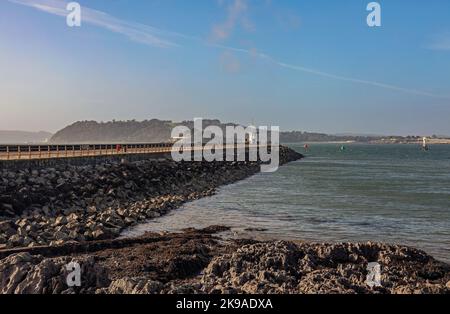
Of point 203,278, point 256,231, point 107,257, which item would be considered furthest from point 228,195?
point 203,278

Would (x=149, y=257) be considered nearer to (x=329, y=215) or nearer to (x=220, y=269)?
(x=220, y=269)

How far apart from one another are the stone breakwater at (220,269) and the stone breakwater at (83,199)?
269 cm

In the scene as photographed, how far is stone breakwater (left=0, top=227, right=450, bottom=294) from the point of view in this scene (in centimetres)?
939

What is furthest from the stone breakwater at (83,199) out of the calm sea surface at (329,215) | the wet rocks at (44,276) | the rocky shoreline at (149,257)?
the wet rocks at (44,276)

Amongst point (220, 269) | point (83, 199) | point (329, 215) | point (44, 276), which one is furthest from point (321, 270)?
point (83, 199)

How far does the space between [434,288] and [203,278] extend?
5.26 m

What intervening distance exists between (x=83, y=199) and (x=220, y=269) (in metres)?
15.7

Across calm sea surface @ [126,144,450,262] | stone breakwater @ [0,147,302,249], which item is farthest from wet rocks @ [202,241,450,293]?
stone breakwater @ [0,147,302,249]

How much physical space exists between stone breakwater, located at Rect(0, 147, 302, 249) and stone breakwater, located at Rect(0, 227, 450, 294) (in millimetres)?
2694

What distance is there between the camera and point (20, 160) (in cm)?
2800

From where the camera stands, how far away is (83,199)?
25969mm

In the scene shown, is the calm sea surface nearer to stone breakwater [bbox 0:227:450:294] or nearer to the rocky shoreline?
the rocky shoreline

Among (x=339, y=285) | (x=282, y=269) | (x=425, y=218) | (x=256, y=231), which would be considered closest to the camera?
(x=339, y=285)

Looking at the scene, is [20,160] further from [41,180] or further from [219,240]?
[219,240]
